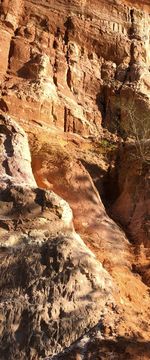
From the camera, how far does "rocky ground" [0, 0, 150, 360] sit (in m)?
6.50

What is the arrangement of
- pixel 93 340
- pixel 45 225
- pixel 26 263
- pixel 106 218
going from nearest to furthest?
pixel 93 340 < pixel 26 263 < pixel 45 225 < pixel 106 218

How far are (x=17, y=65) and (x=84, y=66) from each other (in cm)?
268

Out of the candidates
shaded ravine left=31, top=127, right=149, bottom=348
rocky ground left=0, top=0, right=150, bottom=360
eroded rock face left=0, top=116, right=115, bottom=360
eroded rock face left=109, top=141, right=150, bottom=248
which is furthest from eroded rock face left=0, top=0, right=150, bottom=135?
eroded rock face left=0, top=116, right=115, bottom=360

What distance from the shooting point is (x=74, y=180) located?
472 inches

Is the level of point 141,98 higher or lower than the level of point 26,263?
higher

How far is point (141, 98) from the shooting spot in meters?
16.2

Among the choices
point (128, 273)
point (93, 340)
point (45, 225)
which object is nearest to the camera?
point (93, 340)

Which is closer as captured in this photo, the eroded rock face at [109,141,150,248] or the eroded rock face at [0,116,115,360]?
the eroded rock face at [0,116,115,360]

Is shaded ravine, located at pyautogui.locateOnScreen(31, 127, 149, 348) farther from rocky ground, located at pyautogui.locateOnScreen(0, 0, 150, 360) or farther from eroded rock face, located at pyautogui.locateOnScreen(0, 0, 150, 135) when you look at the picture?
eroded rock face, located at pyautogui.locateOnScreen(0, 0, 150, 135)

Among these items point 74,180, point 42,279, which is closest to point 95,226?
point 74,180

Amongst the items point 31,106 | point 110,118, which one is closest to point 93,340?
point 31,106

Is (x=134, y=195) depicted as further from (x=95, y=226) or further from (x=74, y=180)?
(x=95, y=226)

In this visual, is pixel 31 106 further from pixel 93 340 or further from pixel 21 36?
pixel 93 340

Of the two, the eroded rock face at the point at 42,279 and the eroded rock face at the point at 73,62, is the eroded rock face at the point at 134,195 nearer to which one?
the eroded rock face at the point at 73,62
